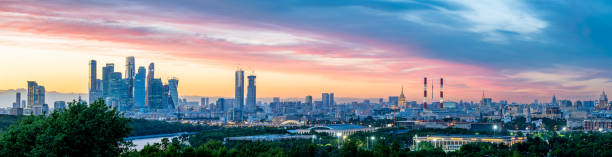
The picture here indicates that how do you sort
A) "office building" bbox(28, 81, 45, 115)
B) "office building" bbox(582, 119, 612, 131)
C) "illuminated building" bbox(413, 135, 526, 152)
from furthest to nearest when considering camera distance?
"office building" bbox(28, 81, 45, 115) → "office building" bbox(582, 119, 612, 131) → "illuminated building" bbox(413, 135, 526, 152)

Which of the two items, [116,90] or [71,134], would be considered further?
[116,90]

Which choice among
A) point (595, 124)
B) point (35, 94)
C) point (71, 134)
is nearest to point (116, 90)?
point (35, 94)

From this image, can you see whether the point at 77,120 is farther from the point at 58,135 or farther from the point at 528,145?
the point at 528,145

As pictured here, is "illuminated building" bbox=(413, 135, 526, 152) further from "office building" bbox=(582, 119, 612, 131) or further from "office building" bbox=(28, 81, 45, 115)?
"office building" bbox=(28, 81, 45, 115)

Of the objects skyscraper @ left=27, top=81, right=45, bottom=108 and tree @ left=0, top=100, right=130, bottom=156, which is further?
skyscraper @ left=27, top=81, right=45, bottom=108

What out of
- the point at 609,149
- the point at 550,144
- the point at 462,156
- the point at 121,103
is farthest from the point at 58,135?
the point at 121,103

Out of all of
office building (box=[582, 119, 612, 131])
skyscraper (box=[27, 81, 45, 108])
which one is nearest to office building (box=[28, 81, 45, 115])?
skyscraper (box=[27, 81, 45, 108])

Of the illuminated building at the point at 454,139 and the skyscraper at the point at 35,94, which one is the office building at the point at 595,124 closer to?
the illuminated building at the point at 454,139

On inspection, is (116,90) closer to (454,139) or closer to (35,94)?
(35,94)

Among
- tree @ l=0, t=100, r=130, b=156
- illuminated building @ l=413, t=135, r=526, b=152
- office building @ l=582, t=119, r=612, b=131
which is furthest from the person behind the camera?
office building @ l=582, t=119, r=612, b=131
